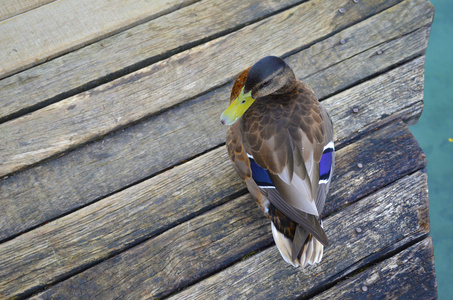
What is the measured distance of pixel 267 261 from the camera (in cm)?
187

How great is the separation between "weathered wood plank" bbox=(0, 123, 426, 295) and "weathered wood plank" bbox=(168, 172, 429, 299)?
1.9 inches

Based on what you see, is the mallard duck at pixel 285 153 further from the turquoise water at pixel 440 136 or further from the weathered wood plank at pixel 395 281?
the turquoise water at pixel 440 136

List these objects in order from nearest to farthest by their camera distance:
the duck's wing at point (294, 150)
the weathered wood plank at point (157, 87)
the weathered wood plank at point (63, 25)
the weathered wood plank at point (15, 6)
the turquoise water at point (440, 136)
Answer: the duck's wing at point (294, 150) → the weathered wood plank at point (157, 87) → the weathered wood plank at point (63, 25) → the weathered wood plank at point (15, 6) → the turquoise water at point (440, 136)

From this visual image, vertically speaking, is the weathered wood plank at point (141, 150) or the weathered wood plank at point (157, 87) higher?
the weathered wood plank at point (157, 87)

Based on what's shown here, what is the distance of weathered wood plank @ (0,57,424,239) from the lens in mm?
2008

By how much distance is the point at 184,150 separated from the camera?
2.14 metres

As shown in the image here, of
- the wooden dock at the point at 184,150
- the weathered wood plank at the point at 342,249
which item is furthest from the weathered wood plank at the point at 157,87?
the weathered wood plank at the point at 342,249

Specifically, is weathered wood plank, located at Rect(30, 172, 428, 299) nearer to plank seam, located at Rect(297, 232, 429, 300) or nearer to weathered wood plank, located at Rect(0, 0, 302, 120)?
plank seam, located at Rect(297, 232, 429, 300)

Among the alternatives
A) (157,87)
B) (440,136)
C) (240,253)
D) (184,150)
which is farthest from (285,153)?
(440,136)

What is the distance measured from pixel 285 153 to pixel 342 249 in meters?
0.53

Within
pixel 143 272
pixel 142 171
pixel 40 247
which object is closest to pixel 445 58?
pixel 142 171

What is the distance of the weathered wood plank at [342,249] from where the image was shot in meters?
1.83

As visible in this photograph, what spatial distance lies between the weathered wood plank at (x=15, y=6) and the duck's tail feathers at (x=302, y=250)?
2001 mm

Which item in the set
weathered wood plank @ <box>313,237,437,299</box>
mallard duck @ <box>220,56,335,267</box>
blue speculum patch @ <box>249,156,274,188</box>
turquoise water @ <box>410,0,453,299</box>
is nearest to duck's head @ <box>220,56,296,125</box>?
mallard duck @ <box>220,56,335,267</box>
